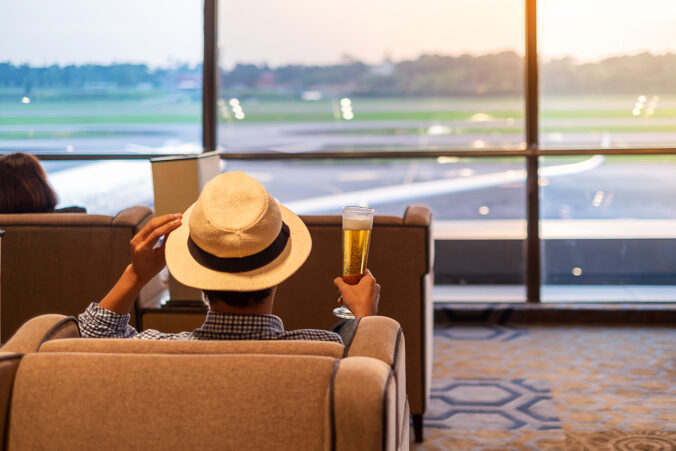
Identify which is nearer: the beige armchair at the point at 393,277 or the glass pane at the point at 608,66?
the beige armchair at the point at 393,277

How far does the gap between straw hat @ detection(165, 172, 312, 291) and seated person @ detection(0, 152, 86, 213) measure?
5.98 feet

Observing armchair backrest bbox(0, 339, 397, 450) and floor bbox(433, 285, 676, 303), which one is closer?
armchair backrest bbox(0, 339, 397, 450)

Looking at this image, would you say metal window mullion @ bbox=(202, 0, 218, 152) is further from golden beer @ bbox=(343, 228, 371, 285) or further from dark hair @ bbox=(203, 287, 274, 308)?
dark hair @ bbox=(203, 287, 274, 308)

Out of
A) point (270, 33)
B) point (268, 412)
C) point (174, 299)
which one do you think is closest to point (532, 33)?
point (270, 33)

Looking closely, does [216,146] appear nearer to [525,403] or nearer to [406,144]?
[406,144]

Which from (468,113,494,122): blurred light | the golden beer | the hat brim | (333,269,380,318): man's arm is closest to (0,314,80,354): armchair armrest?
the hat brim

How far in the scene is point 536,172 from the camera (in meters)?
Result: 4.75

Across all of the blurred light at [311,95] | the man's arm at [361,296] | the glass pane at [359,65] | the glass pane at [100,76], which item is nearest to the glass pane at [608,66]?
the glass pane at [359,65]

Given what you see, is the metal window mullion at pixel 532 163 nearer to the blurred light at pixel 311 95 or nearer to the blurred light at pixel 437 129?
the blurred light at pixel 437 129

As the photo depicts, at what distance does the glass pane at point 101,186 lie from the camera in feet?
16.8

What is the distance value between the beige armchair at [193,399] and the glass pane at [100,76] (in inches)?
152

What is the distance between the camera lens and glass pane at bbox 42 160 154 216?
5121 mm

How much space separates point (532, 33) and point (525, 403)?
7.43ft

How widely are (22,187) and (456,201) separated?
13.2ft
